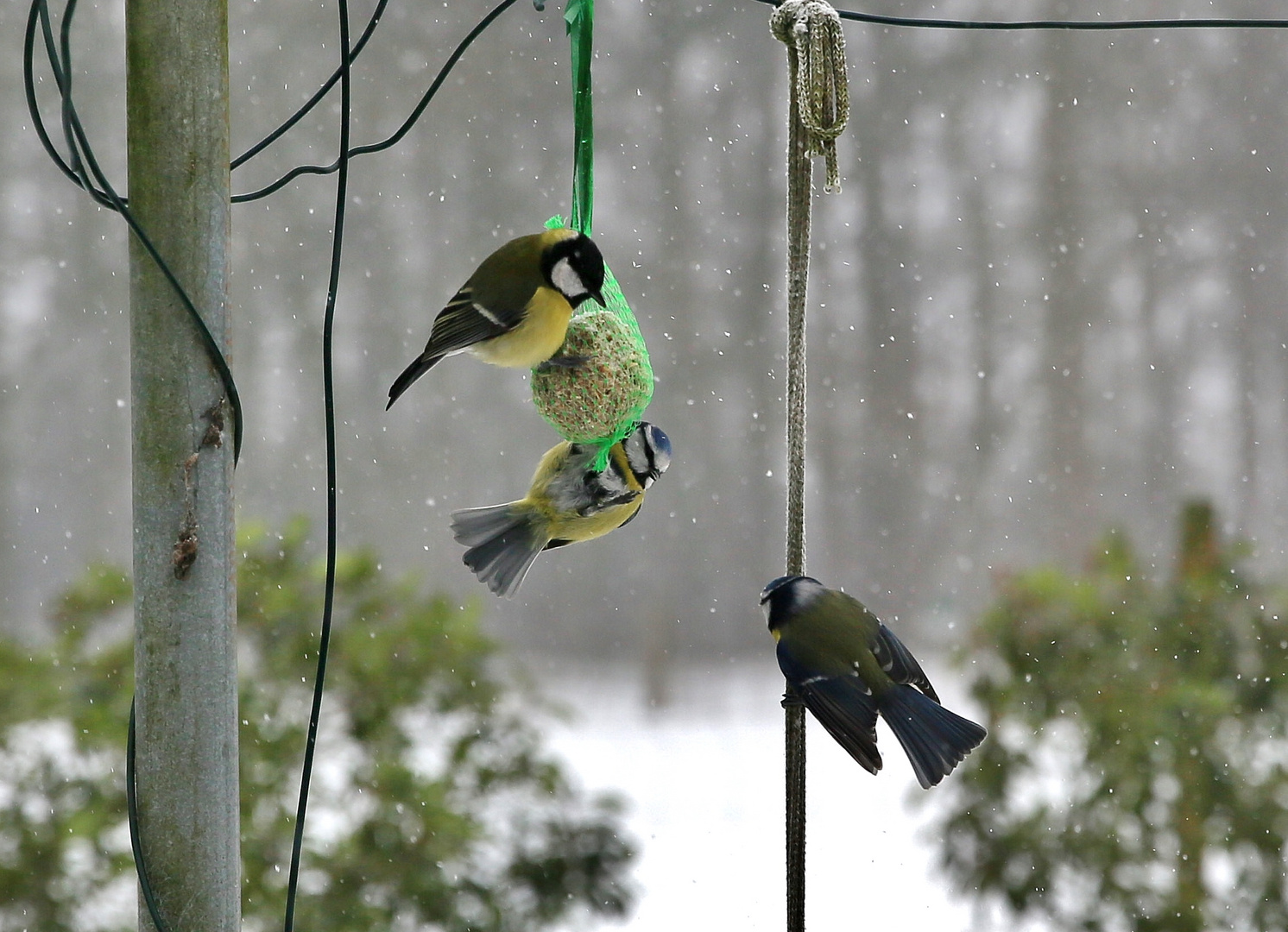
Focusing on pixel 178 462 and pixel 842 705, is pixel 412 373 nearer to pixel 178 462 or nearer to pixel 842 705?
pixel 178 462

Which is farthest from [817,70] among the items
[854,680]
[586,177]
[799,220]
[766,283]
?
[766,283]

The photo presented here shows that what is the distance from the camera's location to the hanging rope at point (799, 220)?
2.64 ft

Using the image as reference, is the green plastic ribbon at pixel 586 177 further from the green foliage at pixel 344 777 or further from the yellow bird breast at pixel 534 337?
the green foliage at pixel 344 777


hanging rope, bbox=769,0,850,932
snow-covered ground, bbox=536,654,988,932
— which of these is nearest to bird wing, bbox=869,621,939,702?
hanging rope, bbox=769,0,850,932

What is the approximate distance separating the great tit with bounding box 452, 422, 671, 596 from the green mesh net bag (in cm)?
3

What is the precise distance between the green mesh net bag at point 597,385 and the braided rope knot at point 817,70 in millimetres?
273

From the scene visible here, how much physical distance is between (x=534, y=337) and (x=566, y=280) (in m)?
0.07

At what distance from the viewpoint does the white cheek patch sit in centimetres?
104

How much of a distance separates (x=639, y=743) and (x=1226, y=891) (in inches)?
84.8

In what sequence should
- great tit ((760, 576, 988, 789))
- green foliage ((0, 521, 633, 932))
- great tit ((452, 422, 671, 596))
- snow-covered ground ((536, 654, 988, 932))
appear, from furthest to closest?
1. snow-covered ground ((536, 654, 988, 932))
2. green foliage ((0, 521, 633, 932))
3. great tit ((452, 422, 671, 596))
4. great tit ((760, 576, 988, 789))

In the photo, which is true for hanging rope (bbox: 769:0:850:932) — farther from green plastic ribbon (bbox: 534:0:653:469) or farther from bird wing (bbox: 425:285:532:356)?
bird wing (bbox: 425:285:532:356)

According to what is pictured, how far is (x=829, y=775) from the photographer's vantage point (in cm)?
377

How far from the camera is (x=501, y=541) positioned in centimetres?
119

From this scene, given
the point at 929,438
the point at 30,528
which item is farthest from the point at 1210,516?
the point at 30,528
